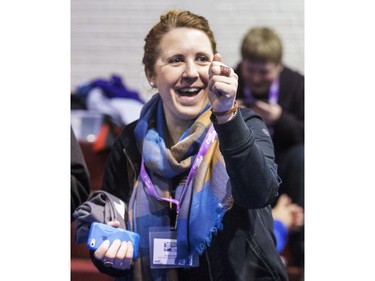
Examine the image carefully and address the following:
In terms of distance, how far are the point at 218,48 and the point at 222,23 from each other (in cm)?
10

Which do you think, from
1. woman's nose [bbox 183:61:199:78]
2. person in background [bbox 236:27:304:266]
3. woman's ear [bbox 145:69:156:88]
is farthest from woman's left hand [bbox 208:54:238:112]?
person in background [bbox 236:27:304:266]

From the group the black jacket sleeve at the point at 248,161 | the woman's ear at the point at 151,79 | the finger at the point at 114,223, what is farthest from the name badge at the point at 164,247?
the woman's ear at the point at 151,79

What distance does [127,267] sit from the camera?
2.17 m

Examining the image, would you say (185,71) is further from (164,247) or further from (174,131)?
(164,247)

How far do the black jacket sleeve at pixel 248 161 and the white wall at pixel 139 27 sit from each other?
1.31ft

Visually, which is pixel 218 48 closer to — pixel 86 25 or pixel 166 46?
pixel 166 46

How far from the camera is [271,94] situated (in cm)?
276

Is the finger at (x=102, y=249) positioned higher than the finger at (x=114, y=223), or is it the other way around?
the finger at (x=114, y=223)

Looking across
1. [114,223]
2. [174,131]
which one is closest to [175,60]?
[174,131]

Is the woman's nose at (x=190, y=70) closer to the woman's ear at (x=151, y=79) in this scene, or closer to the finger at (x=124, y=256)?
the woman's ear at (x=151, y=79)

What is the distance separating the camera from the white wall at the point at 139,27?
2.35 metres

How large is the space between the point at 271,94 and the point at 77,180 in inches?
33.3

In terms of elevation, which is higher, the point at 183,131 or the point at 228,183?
the point at 183,131
